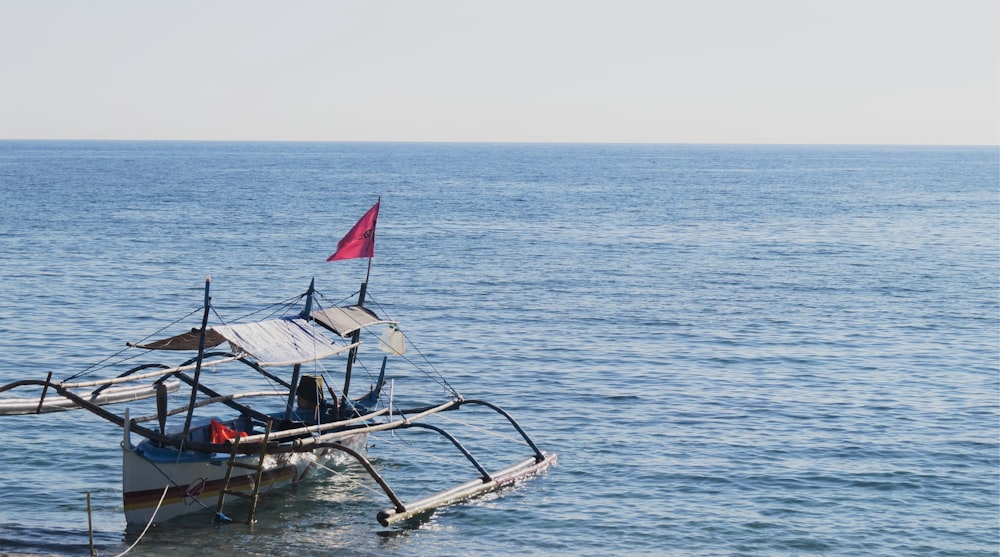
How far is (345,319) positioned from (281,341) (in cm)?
227

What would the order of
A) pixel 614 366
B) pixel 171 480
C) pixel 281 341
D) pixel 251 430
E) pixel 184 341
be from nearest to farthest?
pixel 171 480 < pixel 281 341 < pixel 184 341 < pixel 251 430 < pixel 614 366

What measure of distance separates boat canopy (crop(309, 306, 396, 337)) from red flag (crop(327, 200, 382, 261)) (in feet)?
4.26

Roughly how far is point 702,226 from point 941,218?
25.8 metres

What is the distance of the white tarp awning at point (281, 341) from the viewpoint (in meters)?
23.4

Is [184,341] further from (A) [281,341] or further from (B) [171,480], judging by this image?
(B) [171,480]

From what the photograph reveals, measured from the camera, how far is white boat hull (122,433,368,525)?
2291cm

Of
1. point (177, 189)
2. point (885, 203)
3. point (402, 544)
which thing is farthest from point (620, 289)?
point (177, 189)

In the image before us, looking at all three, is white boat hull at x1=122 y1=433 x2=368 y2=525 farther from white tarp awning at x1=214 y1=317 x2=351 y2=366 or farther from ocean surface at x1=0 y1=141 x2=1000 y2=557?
white tarp awning at x1=214 y1=317 x2=351 y2=366

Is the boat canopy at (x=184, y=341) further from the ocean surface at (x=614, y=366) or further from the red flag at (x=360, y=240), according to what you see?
the ocean surface at (x=614, y=366)

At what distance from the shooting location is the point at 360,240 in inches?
1059

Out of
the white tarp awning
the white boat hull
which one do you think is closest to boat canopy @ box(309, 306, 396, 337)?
the white tarp awning

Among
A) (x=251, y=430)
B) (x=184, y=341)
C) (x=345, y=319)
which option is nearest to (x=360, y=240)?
(x=345, y=319)

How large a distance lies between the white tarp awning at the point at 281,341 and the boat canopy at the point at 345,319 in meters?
0.30

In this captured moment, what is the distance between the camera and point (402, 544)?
2364 cm
